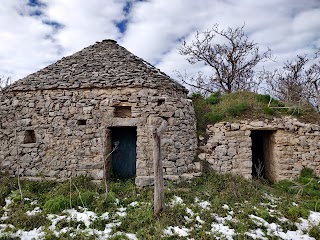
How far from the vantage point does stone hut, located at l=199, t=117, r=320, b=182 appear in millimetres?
6672

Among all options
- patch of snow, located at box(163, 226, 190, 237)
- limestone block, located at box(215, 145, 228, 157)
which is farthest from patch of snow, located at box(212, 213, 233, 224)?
limestone block, located at box(215, 145, 228, 157)

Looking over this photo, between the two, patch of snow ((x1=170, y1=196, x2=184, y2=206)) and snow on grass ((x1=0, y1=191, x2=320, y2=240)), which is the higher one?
patch of snow ((x1=170, y1=196, x2=184, y2=206))

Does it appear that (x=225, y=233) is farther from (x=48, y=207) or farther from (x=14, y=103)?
(x=14, y=103)

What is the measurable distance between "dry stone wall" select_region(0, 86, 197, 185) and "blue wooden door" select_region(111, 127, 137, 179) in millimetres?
976

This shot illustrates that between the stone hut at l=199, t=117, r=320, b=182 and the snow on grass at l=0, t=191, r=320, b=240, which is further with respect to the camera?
the stone hut at l=199, t=117, r=320, b=182

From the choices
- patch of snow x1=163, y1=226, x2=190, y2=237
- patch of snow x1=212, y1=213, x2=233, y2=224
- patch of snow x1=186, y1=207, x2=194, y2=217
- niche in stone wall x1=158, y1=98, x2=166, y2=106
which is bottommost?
patch of snow x1=163, y1=226, x2=190, y2=237

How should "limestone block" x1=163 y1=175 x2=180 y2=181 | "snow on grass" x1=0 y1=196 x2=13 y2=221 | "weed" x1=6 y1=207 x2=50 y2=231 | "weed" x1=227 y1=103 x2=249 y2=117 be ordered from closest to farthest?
"weed" x1=6 y1=207 x2=50 y2=231
"snow on grass" x1=0 y1=196 x2=13 y2=221
"limestone block" x1=163 y1=175 x2=180 y2=181
"weed" x1=227 y1=103 x2=249 y2=117

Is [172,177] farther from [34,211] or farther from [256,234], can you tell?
[34,211]

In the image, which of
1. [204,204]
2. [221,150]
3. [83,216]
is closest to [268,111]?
[221,150]

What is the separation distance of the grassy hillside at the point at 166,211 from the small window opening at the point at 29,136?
1.09 m

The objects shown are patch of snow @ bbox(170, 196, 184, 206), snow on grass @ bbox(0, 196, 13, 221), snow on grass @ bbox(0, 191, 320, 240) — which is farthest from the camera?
patch of snow @ bbox(170, 196, 184, 206)

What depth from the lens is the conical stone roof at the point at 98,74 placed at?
6531mm

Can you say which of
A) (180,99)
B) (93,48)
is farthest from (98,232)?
(93,48)

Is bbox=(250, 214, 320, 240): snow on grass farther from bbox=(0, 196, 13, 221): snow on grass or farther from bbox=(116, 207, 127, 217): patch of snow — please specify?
bbox=(0, 196, 13, 221): snow on grass
